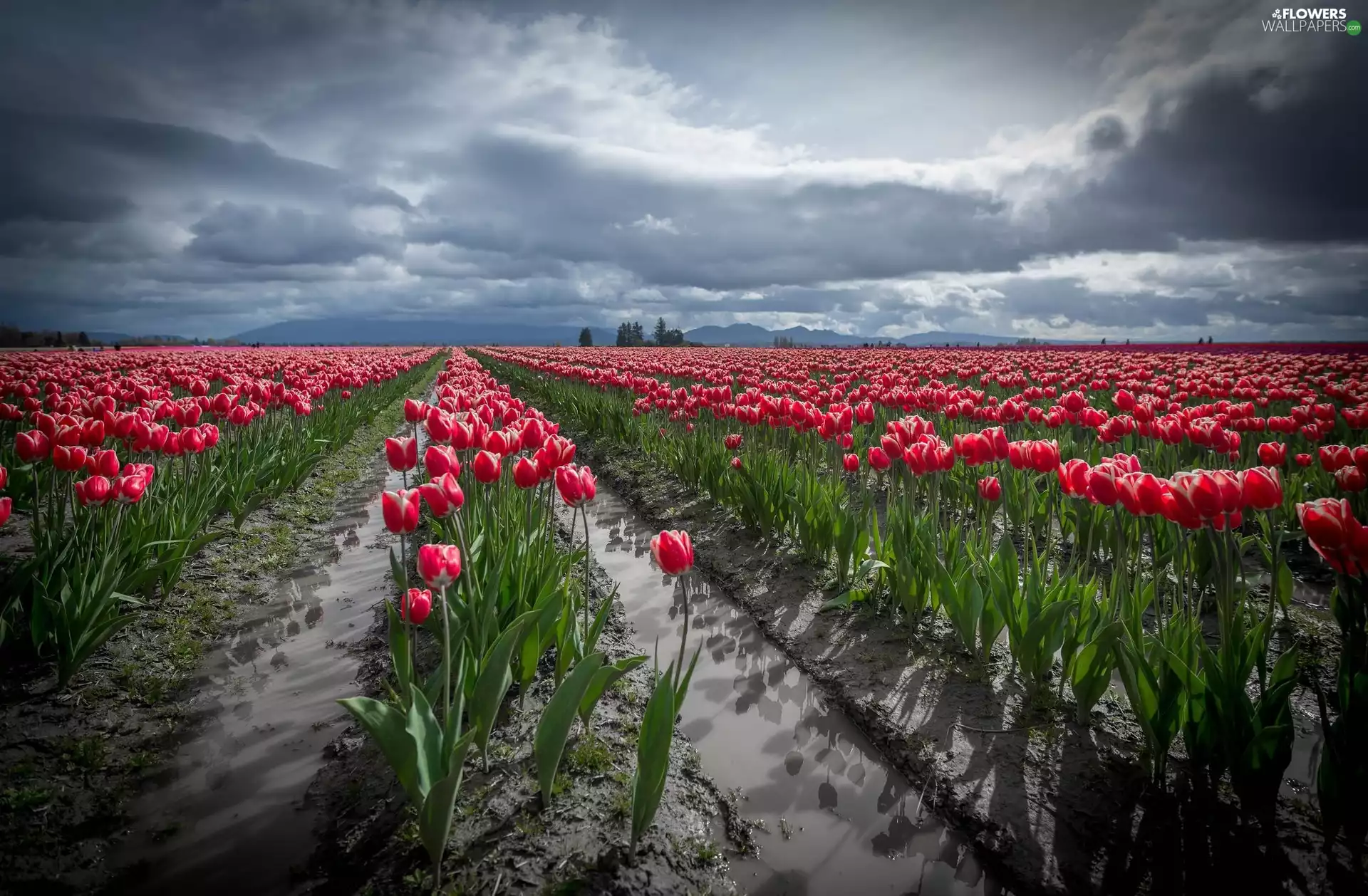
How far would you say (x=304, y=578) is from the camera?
242 inches

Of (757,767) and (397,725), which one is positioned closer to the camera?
(397,725)

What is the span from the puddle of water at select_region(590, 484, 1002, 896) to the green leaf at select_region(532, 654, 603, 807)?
936 millimetres

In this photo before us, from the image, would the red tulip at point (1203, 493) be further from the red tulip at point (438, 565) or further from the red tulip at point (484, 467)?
the red tulip at point (484, 467)

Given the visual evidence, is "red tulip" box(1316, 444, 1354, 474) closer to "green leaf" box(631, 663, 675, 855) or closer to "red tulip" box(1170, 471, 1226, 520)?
"red tulip" box(1170, 471, 1226, 520)

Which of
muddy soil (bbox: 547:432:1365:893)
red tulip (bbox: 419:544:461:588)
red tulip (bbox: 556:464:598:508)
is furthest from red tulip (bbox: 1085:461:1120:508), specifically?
red tulip (bbox: 419:544:461:588)

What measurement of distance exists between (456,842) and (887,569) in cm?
340

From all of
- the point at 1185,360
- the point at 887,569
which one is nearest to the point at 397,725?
the point at 887,569

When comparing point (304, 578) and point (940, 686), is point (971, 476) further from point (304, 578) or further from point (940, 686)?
point (304, 578)

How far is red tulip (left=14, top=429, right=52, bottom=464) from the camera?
14.9 ft

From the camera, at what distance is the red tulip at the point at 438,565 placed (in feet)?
8.60

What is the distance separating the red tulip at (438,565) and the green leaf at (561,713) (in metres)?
0.65

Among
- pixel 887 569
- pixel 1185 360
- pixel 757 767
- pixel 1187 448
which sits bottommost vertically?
pixel 757 767

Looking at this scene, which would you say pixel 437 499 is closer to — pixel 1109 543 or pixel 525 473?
pixel 525 473

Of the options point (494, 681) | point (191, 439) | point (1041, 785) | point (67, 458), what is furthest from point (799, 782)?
point (191, 439)
